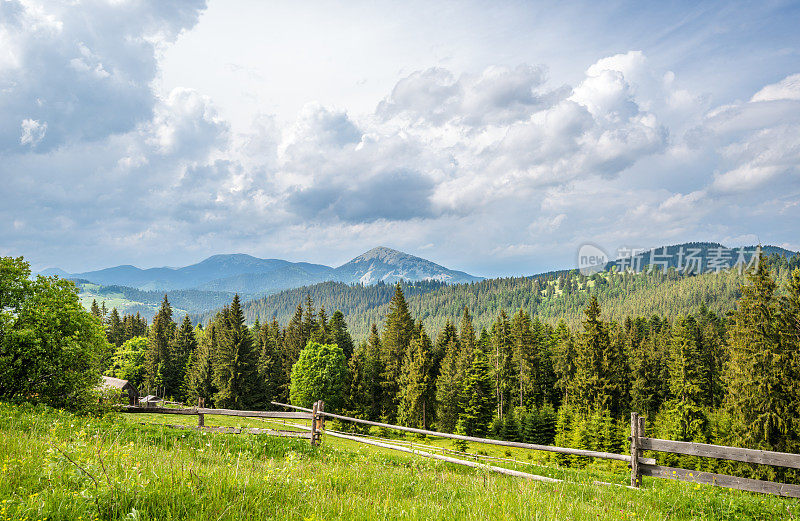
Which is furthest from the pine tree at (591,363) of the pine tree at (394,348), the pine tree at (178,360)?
the pine tree at (178,360)

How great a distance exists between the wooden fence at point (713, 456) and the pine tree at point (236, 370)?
150 feet

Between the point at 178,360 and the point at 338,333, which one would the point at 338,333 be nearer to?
the point at 338,333

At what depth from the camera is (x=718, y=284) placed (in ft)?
581

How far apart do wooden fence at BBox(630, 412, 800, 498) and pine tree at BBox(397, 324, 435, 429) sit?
3961cm

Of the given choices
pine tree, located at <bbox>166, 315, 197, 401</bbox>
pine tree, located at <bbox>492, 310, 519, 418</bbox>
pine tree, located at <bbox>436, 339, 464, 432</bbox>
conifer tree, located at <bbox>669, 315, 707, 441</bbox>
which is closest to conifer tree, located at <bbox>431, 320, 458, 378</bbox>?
pine tree, located at <bbox>436, 339, 464, 432</bbox>

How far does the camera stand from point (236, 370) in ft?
156

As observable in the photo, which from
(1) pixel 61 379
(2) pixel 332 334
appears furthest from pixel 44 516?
(2) pixel 332 334

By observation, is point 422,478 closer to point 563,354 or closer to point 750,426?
point 750,426

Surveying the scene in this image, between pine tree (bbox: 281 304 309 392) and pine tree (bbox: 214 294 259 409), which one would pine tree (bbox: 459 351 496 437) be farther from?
pine tree (bbox: 214 294 259 409)

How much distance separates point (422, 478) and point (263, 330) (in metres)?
61.8

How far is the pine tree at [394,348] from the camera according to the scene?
53.1 m

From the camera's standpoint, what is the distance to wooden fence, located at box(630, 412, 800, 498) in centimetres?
789

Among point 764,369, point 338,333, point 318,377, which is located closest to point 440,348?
point 338,333

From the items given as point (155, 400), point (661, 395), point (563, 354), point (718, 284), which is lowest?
point (155, 400)
